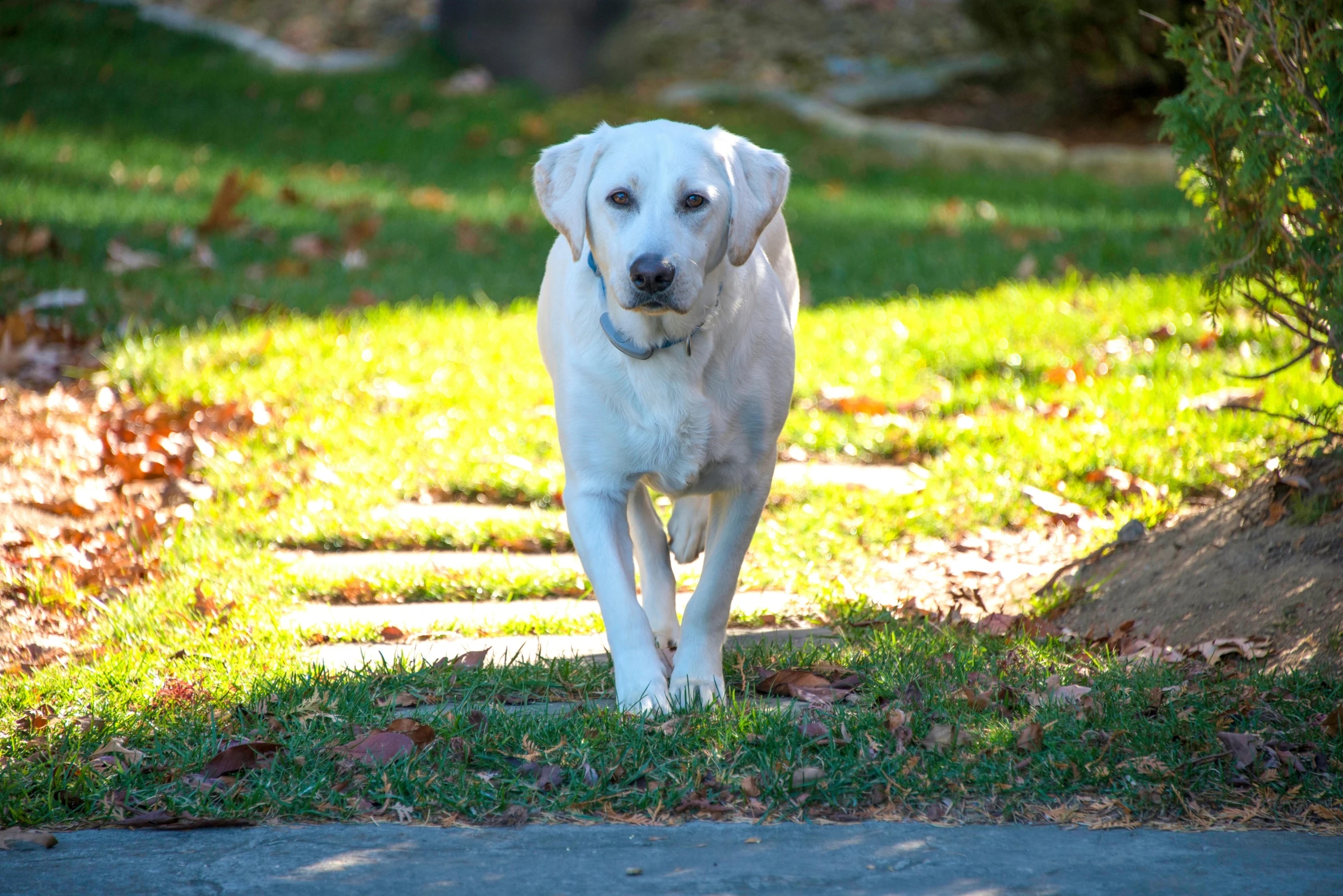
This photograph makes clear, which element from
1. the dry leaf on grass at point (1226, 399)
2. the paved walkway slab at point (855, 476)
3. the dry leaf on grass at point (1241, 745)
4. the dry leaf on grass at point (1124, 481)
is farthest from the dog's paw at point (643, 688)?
the dry leaf on grass at point (1226, 399)

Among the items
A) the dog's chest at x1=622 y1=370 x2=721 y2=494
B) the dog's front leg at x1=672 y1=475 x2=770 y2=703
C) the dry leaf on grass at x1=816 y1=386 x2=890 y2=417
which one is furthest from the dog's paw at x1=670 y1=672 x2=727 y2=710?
the dry leaf on grass at x1=816 y1=386 x2=890 y2=417

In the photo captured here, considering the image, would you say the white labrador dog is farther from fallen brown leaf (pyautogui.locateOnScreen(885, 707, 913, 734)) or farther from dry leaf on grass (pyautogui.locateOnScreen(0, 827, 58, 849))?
dry leaf on grass (pyautogui.locateOnScreen(0, 827, 58, 849))

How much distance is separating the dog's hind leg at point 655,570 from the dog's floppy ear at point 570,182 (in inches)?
30.5

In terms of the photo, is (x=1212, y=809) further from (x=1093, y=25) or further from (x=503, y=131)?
(x=503, y=131)

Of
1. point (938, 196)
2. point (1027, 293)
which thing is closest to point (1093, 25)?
point (938, 196)

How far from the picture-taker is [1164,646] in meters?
3.35

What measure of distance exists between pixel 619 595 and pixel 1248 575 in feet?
5.83

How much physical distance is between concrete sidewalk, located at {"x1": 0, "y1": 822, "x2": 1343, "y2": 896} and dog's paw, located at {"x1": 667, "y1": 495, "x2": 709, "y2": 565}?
145 cm

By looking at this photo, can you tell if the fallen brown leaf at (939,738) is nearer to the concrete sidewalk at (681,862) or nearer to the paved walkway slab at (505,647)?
the concrete sidewalk at (681,862)

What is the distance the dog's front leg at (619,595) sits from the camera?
9.95ft

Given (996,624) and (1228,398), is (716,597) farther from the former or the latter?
(1228,398)

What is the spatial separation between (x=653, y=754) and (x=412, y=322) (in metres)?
4.38

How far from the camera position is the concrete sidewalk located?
221 centimetres

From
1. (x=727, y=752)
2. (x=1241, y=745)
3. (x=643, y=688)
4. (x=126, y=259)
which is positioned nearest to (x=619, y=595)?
(x=643, y=688)
